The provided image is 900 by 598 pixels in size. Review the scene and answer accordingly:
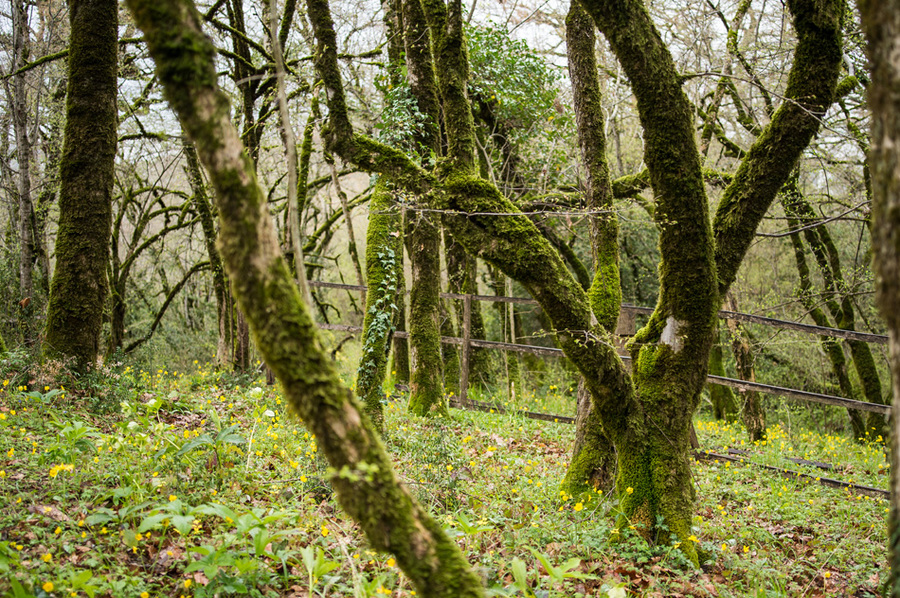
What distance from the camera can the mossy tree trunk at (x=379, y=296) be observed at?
4789mm

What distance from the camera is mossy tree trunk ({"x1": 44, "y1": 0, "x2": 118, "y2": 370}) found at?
4.87 metres

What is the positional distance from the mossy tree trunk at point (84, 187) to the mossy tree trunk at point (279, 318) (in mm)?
4148

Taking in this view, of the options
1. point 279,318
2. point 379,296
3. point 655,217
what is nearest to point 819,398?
point 655,217

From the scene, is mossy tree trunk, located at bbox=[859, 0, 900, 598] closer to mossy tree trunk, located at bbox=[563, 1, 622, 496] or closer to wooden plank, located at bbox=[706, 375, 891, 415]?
mossy tree trunk, located at bbox=[563, 1, 622, 496]

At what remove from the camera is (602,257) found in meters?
4.55

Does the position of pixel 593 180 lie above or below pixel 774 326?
above

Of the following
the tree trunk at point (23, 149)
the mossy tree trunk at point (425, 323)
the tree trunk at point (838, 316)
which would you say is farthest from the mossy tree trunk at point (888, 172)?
the tree trunk at point (23, 149)

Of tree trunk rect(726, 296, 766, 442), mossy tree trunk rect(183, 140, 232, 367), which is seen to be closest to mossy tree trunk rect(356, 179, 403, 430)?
mossy tree trunk rect(183, 140, 232, 367)

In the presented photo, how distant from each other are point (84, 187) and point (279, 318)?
14.8ft

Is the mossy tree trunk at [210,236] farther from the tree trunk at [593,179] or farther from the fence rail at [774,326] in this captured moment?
the tree trunk at [593,179]

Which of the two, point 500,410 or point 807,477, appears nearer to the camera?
point 807,477

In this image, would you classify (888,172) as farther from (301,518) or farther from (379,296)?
(379,296)

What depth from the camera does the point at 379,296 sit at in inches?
198

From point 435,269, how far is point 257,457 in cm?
315
